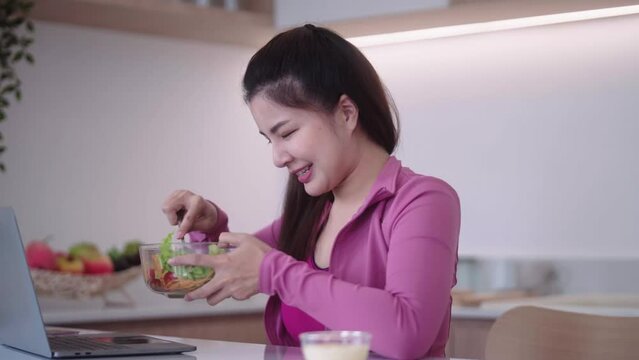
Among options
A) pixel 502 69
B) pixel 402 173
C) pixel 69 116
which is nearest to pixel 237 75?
pixel 69 116

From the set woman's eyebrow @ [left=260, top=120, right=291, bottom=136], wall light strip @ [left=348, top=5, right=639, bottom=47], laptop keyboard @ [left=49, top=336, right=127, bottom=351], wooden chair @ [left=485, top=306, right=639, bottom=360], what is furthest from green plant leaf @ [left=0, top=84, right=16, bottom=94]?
wooden chair @ [left=485, top=306, right=639, bottom=360]

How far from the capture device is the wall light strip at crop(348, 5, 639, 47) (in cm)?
314

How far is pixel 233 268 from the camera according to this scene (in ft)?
5.11

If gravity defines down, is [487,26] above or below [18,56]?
below

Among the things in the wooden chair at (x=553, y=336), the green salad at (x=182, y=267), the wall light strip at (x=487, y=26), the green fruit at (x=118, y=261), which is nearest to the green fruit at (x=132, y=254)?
the green fruit at (x=118, y=261)

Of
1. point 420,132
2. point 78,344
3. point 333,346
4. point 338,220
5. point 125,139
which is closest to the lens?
point 333,346

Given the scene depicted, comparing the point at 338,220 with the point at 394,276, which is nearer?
the point at 394,276

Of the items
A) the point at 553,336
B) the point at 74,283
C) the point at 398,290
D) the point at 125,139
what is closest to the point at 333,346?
the point at 398,290

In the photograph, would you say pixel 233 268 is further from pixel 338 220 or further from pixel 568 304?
pixel 568 304

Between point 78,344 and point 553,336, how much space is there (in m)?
0.75

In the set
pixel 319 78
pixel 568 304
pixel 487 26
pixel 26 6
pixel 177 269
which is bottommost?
pixel 568 304

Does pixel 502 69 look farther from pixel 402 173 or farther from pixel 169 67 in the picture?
pixel 402 173

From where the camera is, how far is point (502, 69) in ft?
11.2

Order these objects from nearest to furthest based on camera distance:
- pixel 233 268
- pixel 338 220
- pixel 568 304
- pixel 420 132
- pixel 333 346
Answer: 1. pixel 333 346
2. pixel 233 268
3. pixel 338 220
4. pixel 568 304
5. pixel 420 132
